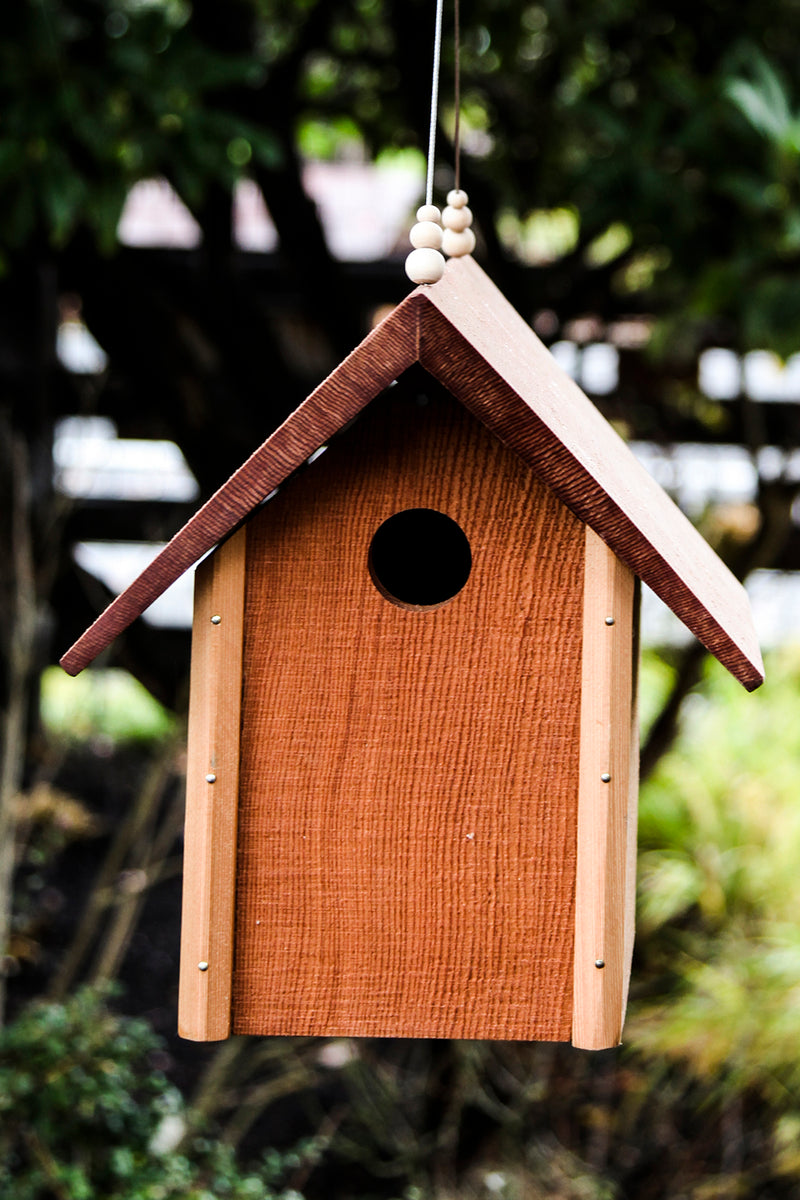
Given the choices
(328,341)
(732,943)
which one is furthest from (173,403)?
(732,943)

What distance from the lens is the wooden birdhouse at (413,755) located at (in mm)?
1277

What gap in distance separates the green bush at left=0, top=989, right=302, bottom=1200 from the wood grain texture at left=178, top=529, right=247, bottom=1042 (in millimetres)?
2178

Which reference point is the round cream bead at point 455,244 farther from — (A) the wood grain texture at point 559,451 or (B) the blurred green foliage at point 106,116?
(B) the blurred green foliage at point 106,116

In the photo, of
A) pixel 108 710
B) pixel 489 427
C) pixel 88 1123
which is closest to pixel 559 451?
pixel 489 427

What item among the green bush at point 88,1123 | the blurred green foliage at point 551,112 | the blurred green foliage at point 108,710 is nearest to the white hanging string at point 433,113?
the blurred green foliage at point 551,112

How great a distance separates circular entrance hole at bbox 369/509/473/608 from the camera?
68.0 inches

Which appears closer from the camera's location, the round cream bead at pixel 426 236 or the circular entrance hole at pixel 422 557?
the round cream bead at pixel 426 236

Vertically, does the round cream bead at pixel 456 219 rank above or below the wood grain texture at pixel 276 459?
above

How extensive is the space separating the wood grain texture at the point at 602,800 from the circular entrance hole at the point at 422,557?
464 millimetres

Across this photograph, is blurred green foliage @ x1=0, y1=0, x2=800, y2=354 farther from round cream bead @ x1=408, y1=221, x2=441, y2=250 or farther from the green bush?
the green bush

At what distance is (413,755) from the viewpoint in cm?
129

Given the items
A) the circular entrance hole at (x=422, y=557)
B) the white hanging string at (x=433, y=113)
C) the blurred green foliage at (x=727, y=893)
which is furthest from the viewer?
the blurred green foliage at (x=727, y=893)

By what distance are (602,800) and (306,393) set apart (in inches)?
100

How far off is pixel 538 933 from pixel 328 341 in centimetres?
278
